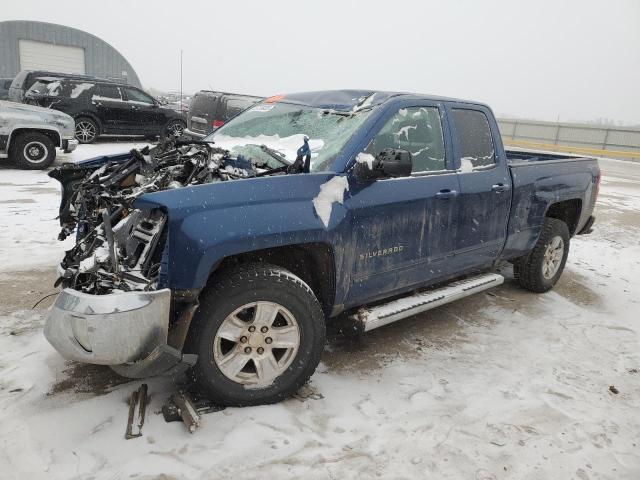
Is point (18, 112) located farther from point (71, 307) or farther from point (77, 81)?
point (71, 307)

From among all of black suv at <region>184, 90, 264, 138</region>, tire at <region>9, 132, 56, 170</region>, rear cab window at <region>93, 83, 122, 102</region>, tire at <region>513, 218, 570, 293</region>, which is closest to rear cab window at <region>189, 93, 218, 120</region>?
black suv at <region>184, 90, 264, 138</region>

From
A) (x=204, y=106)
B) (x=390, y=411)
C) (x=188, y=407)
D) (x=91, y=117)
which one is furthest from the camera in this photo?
(x=91, y=117)

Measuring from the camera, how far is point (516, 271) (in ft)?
16.6

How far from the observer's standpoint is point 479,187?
3.81 meters

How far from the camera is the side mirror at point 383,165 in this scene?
9.39 feet

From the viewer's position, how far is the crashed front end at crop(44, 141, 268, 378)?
224cm

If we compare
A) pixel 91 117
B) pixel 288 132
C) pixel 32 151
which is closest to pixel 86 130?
pixel 91 117

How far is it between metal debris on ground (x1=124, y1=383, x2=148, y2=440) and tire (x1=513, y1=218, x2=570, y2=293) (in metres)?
3.80

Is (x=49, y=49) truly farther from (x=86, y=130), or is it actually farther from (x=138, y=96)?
(x=86, y=130)

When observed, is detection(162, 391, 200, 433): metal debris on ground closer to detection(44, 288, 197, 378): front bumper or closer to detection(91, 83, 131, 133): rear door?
detection(44, 288, 197, 378): front bumper

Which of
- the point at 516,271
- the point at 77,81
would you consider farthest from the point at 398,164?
the point at 77,81

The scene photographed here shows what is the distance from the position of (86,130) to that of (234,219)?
1278 cm

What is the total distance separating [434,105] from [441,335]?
183 cm

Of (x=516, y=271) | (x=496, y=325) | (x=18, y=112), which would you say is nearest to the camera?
(x=496, y=325)
